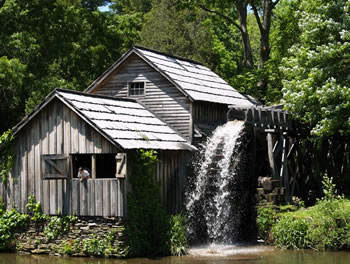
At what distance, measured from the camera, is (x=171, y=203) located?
21.1 metres

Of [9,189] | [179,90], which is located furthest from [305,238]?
[9,189]

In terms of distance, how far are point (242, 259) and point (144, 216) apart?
3328 mm

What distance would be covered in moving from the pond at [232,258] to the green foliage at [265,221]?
842 mm

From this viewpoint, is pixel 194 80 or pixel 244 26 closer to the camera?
pixel 194 80

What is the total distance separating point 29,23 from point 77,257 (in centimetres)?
1796

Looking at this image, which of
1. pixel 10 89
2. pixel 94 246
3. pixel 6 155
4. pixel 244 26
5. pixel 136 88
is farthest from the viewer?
pixel 244 26

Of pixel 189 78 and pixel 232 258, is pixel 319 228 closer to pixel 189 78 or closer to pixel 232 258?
pixel 232 258

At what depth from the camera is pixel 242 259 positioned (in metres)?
17.6

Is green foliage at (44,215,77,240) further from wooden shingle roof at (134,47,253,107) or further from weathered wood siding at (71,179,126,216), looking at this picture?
wooden shingle roof at (134,47,253,107)

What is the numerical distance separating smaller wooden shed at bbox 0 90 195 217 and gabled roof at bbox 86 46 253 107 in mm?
2255

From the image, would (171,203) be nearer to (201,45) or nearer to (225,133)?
(225,133)

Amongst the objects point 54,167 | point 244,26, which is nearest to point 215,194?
point 54,167

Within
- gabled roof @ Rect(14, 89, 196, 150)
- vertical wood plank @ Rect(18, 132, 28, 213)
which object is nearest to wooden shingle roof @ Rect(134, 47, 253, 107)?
gabled roof @ Rect(14, 89, 196, 150)

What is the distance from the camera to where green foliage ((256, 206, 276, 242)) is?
66.2 ft
